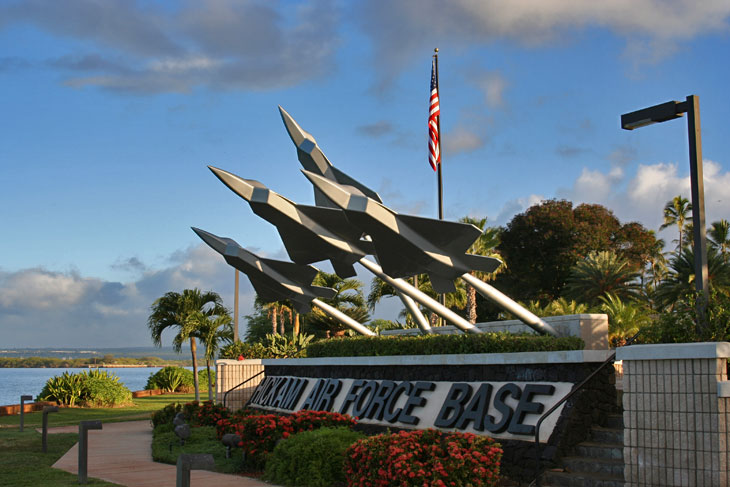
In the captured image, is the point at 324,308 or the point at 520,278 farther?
the point at 520,278

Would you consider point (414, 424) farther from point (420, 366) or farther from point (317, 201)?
point (317, 201)

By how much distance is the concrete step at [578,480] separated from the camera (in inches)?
405

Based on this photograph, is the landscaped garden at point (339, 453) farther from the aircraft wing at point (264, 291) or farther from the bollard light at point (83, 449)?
the aircraft wing at point (264, 291)

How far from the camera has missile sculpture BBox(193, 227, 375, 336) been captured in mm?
20428

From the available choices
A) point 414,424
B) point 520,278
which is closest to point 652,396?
point 414,424

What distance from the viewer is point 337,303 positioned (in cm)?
4594

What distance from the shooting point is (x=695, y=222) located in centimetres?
1070

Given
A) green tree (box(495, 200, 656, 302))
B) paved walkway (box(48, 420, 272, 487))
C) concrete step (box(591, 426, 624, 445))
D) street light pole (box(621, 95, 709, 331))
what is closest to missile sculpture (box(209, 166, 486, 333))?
concrete step (box(591, 426, 624, 445))

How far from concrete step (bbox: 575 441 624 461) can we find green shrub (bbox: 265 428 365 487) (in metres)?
3.74

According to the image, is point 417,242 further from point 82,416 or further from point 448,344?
point 82,416

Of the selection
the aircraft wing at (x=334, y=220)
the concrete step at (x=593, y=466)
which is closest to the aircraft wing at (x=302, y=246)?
the aircraft wing at (x=334, y=220)

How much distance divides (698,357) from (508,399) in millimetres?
4351

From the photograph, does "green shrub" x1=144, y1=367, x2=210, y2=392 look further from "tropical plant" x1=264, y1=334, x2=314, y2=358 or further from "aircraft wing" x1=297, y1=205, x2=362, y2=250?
"aircraft wing" x1=297, y1=205, x2=362, y2=250

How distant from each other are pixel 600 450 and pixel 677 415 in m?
2.30
